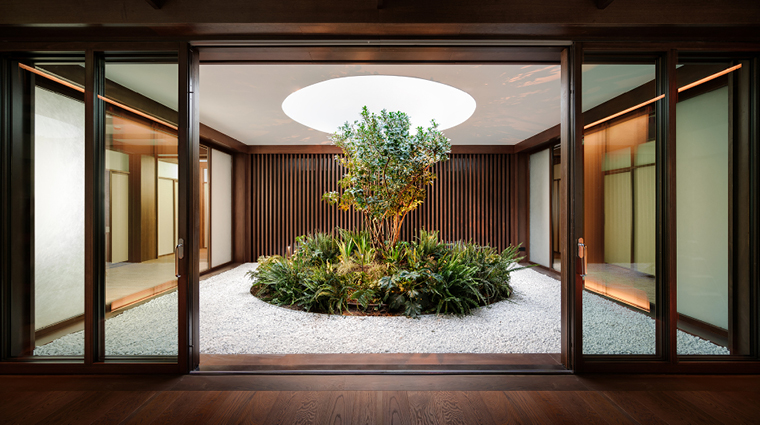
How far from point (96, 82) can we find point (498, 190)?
688cm

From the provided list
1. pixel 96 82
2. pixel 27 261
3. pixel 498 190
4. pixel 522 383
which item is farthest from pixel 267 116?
pixel 498 190

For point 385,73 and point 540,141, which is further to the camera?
point 540,141

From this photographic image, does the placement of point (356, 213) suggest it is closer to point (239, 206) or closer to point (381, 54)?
point (239, 206)

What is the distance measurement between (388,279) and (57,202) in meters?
3.06

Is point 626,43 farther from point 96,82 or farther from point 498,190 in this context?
point 498,190

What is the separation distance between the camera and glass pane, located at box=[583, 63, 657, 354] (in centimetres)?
216

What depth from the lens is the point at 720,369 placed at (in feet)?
6.95

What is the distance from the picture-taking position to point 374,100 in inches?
208

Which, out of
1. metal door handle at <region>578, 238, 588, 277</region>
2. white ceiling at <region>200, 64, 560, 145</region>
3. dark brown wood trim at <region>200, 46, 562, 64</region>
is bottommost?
metal door handle at <region>578, 238, 588, 277</region>

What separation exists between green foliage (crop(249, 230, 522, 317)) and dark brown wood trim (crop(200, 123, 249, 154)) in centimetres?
252

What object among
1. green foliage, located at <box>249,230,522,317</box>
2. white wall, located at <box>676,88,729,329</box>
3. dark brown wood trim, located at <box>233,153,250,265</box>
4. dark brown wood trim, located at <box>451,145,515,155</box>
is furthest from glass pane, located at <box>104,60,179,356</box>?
dark brown wood trim, located at <box>451,145,515,155</box>

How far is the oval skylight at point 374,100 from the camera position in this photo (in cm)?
475

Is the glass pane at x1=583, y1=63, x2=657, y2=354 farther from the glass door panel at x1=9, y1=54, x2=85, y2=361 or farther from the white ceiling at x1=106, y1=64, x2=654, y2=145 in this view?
the glass door panel at x1=9, y1=54, x2=85, y2=361

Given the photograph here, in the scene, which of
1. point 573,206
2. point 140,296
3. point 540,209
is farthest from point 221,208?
point 540,209
